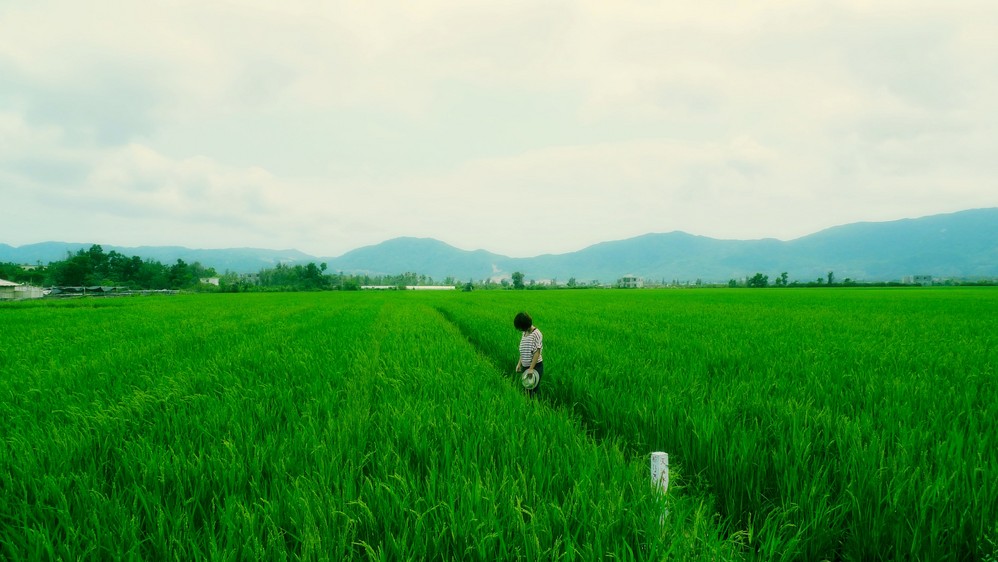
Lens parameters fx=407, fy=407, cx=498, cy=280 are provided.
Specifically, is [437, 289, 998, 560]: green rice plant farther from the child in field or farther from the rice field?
the child in field

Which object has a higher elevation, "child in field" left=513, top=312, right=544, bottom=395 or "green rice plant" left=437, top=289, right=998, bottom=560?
"child in field" left=513, top=312, right=544, bottom=395

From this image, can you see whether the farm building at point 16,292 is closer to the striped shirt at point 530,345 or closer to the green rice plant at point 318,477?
the green rice plant at point 318,477

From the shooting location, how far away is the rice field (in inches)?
72.6

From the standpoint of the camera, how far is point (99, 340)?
9.38m

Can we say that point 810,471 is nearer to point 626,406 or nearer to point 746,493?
point 746,493

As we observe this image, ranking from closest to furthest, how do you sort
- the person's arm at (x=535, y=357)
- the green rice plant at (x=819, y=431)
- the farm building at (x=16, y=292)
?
the green rice plant at (x=819, y=431), the person's arm at (x=535, y=357), the farm building at (x=16, y=292)

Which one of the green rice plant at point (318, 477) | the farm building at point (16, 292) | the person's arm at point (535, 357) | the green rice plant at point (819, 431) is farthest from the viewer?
the farm building at point (16, 292)

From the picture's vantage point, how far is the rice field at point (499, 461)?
184cm

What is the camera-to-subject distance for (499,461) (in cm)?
272

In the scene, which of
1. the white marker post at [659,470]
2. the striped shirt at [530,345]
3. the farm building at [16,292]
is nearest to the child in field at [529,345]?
the striped shirt at [530,345]

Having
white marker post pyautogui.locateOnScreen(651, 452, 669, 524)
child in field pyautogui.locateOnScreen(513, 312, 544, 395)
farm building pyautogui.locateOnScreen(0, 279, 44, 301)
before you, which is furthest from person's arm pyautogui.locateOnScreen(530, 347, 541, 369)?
farm building pyautogui.locateOnScreen(0, 279, 44, 301)

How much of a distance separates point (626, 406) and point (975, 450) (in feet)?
7.67

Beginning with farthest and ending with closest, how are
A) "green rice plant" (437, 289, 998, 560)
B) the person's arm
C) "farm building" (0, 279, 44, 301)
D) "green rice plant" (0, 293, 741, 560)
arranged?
"farm building" (0, 279, 44, 301) → the person's arm → "green rice plant" (437, 289, 998, 560) → "green rice plant" (0, 293, 741, 560)

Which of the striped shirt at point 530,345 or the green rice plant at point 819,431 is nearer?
the green rice plant at point 819,431
